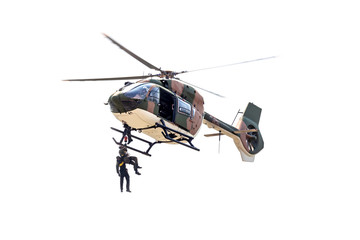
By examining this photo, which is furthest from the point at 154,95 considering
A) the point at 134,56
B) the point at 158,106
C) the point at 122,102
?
the point at 134,56

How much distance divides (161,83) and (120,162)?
7.95 feet

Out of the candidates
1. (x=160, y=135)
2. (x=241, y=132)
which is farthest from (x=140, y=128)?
(x=241, y=132)

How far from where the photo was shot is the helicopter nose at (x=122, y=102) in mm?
11250

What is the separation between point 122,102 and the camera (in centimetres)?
1128

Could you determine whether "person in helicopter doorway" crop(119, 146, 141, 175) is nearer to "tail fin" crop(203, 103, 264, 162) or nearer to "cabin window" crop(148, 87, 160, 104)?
"cabin window" crop(148, 87, 160, 104)

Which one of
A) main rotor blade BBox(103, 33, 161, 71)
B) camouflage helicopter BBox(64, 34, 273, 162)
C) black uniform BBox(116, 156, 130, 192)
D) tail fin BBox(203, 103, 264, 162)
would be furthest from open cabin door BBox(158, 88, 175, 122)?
tail fin BBox(203, 103, 264, 162)

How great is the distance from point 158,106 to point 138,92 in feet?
2.33

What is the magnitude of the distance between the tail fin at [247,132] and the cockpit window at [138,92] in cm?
357

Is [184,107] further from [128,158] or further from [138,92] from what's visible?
[128,158]

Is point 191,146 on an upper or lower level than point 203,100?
lower

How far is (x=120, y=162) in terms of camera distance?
40.6 ft

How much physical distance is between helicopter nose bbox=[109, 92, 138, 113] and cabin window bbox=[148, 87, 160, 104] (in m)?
0.46

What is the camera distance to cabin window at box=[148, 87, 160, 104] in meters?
11.5

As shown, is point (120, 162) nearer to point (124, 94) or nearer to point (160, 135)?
point (160, 135)
